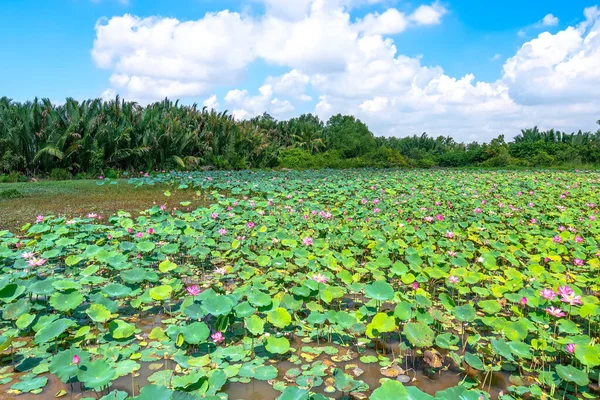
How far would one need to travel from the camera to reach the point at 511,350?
2.14 m

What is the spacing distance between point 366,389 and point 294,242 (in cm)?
218

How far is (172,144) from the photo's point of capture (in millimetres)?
14969

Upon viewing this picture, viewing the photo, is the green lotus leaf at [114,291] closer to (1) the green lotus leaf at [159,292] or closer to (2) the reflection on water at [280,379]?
(1) the green lotus leaf at [159,292]

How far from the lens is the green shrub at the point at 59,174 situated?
39.3ft

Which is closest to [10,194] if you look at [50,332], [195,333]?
[50,332]

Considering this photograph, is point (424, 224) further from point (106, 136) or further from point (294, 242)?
point (106, 136)

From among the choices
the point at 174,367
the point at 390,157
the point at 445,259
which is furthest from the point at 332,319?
the point at 390,157

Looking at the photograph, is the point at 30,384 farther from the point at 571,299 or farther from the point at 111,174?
the point at 111,174

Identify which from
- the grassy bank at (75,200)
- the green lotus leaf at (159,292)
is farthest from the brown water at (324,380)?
the grassy bank at (75,200)

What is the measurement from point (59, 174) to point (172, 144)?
13.2 ft

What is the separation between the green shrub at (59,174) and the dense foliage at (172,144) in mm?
29

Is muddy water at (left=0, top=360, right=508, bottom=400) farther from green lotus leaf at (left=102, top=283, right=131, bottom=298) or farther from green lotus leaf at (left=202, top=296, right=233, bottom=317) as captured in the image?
green lotus leaf at (left=102, top=283, right=131, bottom=298)

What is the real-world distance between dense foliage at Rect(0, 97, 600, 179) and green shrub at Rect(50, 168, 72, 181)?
29 mm

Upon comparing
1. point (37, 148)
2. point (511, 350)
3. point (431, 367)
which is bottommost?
point (431, 367)
